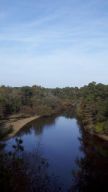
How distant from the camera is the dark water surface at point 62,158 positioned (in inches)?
842

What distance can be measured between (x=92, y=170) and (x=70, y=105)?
71750 mm

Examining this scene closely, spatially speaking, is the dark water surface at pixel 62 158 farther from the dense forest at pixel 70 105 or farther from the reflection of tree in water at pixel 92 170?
the dense forest at pixel 70 105

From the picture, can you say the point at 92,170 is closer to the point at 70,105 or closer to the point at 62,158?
the point at 62,158

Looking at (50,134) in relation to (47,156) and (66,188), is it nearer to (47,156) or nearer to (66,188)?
(47,156)

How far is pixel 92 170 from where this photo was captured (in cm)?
2491

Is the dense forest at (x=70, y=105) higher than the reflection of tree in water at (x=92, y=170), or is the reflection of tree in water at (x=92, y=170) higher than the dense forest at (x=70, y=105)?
the dense forest at (x=70, y=105)

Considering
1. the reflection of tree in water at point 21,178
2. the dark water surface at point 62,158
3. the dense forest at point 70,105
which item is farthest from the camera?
the dense forest at point 70,105

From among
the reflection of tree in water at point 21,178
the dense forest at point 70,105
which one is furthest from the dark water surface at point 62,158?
the dense forest at point 70,105

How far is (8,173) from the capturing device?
677 inches

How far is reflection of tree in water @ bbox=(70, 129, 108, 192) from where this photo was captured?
21500 millimetres

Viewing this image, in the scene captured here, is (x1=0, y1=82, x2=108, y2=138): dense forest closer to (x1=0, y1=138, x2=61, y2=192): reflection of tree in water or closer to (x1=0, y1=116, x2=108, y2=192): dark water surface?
(x1=0, y1=116, x2=108, y2=192): dark water surface

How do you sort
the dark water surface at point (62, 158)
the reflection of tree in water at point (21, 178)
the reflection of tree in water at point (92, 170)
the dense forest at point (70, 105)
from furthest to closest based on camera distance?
the dense forest at point (70, 105), the reflection of tree in water at point (92, 170), the dark water surface at point (62, 158), the reflection of tree in water at point (21, 178)

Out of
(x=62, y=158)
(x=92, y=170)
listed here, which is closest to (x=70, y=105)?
(x=62, y=158)

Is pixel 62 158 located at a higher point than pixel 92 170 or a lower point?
lower
